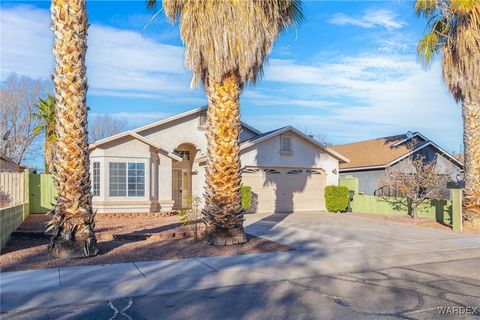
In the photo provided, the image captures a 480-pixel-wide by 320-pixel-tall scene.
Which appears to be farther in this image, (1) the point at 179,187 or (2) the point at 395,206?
(1) the point at 179,187

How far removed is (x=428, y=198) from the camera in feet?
65.1

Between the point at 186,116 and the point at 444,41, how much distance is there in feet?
43.1

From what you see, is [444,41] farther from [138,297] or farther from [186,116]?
[138,297]

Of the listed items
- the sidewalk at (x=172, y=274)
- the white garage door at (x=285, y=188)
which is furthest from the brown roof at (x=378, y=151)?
the sidewalk at (x=172, y=274)

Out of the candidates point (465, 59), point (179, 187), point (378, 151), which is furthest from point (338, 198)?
point (465, 59)

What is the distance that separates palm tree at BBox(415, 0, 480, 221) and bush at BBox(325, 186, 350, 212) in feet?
25.9

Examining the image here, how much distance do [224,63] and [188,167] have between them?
46.6 feet

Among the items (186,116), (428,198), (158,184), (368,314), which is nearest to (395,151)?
(428,198)

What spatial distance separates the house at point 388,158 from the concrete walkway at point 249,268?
12.0 metres

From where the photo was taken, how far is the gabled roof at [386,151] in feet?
87.1

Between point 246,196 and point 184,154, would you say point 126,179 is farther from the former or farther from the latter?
point 246,196

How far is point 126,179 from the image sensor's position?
2077 centimetres

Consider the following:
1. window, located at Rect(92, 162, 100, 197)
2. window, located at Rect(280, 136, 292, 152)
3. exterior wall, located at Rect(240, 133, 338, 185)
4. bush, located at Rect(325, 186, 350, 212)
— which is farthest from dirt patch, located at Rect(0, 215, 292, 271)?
bush, located at Rect(325, 186, 350, 212)

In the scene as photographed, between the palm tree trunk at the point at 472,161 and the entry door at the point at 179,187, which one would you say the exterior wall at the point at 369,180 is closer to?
the palm tree trunk at the point at 472,161
